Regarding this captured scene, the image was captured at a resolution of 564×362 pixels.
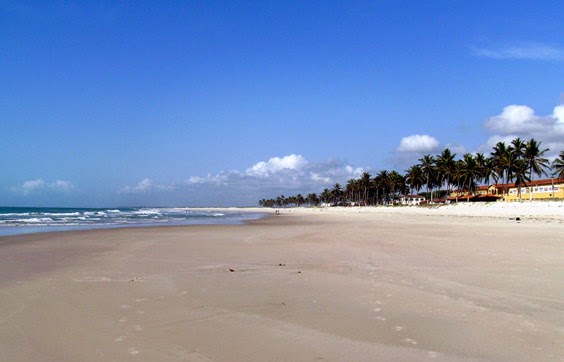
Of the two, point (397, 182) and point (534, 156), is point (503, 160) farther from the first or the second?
point (397, 182)

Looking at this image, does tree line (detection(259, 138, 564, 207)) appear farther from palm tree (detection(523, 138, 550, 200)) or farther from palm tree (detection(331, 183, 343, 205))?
palm tree (detection(331, 183, 343, 205))

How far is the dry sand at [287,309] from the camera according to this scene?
500 centimetres

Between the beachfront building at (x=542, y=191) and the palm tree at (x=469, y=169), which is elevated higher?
the palm tree at (x=469, y=169)

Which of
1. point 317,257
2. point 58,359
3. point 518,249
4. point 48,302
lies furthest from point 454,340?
point 518,249

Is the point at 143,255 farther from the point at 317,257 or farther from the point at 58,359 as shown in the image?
the point at 58,359

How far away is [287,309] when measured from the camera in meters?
6.89

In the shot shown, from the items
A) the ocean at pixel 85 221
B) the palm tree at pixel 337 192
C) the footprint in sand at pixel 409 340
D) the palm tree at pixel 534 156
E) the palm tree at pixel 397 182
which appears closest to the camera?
the footprint in sand at pixel 409 340

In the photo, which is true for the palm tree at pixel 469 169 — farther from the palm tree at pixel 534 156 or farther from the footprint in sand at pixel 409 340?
the footprint in sand at pixel 409 340

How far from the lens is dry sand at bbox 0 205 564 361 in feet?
16.4

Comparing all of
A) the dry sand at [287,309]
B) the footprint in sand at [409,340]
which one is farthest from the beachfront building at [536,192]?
the footprint in sand at [409,340]

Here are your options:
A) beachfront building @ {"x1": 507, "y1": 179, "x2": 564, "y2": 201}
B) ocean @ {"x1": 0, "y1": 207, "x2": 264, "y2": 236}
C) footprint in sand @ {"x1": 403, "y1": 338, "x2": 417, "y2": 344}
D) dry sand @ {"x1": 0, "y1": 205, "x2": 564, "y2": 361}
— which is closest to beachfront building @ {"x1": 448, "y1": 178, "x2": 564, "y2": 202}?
beachfront building @ {"x1": 507, "y1": 179, "x2": 564, "y2": 201}

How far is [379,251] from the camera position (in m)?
14.8

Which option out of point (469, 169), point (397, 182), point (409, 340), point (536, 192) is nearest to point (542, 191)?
point (536, 192)

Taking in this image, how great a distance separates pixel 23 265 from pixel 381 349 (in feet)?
37.8
